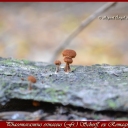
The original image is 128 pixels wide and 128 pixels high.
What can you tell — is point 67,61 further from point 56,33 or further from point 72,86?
point 56,33

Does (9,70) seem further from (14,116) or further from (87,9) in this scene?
(87,9)

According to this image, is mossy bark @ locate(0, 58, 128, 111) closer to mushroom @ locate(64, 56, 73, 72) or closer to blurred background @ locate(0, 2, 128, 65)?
mushroom @ locate(64, 56, 73, 72)

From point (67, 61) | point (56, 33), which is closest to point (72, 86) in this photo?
point (67, 61)

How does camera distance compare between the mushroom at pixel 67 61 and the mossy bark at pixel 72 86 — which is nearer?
the mossy bark at pixel 72 86

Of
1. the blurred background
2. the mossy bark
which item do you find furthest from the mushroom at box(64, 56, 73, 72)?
the blurred background

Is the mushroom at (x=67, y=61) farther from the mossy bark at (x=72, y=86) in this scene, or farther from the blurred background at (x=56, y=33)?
the blurred background at (x=56, y=33)

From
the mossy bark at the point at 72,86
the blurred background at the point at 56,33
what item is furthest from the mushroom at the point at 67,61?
the blurred background at the point at 56,33

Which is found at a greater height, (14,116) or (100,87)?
(100,87)

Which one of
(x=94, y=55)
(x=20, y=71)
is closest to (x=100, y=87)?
(x=20, y=71)
